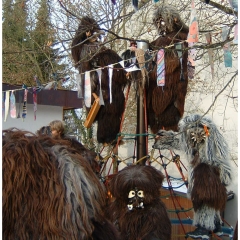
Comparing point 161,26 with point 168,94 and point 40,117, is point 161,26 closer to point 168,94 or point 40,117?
point 168,94

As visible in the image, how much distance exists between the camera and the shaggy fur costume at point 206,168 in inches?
118

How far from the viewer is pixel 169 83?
3.38m

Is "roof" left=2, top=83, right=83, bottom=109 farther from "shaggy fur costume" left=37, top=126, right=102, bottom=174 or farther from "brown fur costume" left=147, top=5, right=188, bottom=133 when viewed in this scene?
"brown fur costume" left=147, top=5, right=188, bottom=133

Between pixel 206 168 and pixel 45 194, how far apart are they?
227 cm

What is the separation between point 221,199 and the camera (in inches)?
119

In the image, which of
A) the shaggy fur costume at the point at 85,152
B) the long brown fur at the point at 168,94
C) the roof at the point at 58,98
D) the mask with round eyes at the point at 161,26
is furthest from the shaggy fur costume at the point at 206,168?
the roof at the point at 58,98

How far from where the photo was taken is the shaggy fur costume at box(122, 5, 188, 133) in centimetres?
334

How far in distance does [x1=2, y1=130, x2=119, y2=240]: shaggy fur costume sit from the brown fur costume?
236cm

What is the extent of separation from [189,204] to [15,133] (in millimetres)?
4077

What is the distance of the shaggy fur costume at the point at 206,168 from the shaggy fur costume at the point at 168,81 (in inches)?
7.0

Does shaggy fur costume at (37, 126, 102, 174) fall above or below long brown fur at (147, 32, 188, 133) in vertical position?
below

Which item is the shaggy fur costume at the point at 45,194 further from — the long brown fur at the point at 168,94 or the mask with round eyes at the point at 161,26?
the mask with round eyes at the point at 161,26

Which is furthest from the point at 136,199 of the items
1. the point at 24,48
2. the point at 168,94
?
the point at 24,48

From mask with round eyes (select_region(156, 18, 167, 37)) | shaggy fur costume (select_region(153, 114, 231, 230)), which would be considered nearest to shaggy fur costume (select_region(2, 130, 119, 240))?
shaggy fur costume (select_region(153, 114, 231, 230))
